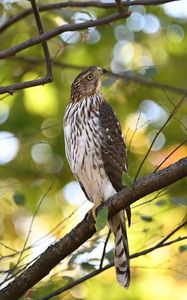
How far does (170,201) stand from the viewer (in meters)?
4.82

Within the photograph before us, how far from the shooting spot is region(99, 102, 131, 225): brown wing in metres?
4.87

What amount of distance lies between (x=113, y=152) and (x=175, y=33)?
9.28 feet

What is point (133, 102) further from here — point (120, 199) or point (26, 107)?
point (120, 199)

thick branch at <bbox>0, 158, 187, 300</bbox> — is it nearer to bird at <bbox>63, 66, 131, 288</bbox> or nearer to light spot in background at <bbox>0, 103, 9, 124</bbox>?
bird at <bbox>63, 66, 131, 288</bbox>

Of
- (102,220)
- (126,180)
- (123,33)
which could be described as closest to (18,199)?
(102,220)

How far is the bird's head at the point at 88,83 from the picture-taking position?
536 centimetres

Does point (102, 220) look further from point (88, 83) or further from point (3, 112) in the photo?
point (3, 112)

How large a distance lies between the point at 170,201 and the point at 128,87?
2.29m

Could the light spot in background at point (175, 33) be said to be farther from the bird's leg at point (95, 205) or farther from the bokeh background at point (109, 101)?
the bird's leg at point (95, 205)

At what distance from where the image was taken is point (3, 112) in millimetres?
7059

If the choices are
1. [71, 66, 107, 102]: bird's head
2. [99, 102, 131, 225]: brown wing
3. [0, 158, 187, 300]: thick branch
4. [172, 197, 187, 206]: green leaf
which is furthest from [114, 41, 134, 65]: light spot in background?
[0, 158, 187, 300]: thick branch

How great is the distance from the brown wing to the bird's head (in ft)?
1.46

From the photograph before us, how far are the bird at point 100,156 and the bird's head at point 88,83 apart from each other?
24cm

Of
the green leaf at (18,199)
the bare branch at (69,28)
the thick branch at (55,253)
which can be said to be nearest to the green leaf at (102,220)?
the thick branch at (55,253)
